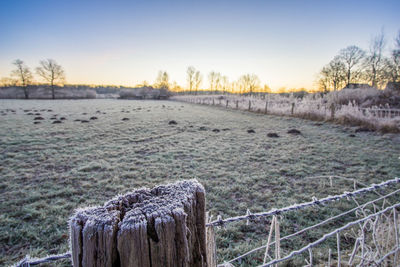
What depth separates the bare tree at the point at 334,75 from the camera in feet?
106

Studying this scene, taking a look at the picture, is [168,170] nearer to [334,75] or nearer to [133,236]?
[133,236]

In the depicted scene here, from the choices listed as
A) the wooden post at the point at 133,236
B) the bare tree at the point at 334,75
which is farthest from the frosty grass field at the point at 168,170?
the bare tree at the point at 334,75

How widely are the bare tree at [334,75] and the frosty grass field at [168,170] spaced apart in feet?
98.0

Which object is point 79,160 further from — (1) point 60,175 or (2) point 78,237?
(2) point 78,237

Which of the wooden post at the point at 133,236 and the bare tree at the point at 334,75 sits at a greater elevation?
the bare tree at the point at 334,75

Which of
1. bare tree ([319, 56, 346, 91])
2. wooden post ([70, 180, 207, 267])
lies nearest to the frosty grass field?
wooden post ([70, 180, 207, 267])

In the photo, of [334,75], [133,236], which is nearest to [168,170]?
[133,236]

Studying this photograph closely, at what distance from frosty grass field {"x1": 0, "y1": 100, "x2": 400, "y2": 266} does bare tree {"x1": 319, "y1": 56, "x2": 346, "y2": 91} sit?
98.0 feet

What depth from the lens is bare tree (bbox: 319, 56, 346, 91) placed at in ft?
106

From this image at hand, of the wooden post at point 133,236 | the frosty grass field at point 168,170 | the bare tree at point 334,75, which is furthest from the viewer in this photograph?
the bare tree at point 334,75

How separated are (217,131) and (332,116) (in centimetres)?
747

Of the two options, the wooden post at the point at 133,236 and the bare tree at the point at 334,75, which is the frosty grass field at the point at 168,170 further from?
the bare tree at the point at 334,75

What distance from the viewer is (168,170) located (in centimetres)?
497

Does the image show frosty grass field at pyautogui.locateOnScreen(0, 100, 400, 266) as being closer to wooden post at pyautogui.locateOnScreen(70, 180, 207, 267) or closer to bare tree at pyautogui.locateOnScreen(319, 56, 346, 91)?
wooden post at pyautogui.locateOnScreen(70, 180, 207, 267)
